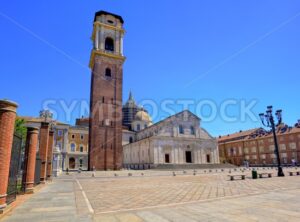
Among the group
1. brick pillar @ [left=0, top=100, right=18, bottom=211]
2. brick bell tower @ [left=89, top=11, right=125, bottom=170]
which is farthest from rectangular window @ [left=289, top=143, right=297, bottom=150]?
brick pillar @ [left=0, top=100, right=18, bottom=211]

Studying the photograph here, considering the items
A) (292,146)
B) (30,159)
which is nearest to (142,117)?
(292,146)

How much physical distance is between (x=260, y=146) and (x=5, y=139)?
66282 millimetres

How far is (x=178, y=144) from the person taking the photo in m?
49.9

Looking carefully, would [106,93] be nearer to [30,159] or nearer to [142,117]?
[142,117]

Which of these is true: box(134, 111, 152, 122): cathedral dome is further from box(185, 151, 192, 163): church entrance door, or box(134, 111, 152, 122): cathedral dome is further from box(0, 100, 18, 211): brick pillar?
box(0, 100, 18, 211): brick pillar

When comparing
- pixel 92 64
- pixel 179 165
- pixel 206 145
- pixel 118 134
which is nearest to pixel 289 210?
pixel 118 134

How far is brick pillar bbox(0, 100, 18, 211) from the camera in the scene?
19.7ft

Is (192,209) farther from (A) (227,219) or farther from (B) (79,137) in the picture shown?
(B) (79,137)

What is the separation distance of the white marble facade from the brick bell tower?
10.0 meters

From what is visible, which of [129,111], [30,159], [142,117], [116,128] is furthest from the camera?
[129,111]

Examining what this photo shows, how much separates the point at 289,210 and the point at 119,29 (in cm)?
4572

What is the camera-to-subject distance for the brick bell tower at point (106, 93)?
39.9m

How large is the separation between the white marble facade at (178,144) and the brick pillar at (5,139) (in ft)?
137

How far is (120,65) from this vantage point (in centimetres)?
4525
